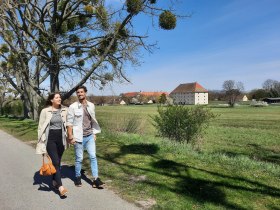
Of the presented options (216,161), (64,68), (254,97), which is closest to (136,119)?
(64,68)

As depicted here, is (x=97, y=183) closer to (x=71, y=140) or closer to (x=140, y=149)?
(x=71, y=140)

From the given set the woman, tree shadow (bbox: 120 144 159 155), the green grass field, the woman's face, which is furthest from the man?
tree shadow (bbox: 120 144 159 155)

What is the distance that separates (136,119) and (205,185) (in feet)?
37.7

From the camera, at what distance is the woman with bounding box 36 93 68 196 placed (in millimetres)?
6492

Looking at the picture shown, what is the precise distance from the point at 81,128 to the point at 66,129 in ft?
0.90

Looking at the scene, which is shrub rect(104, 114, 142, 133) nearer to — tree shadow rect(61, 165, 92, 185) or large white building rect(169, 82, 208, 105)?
tree shadow rect(61, 165, 92, 185)

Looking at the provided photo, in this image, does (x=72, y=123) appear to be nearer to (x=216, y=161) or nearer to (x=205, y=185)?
(x=205, y=185)

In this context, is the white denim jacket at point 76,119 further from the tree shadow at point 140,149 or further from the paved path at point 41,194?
the tree shadow at point 140,149

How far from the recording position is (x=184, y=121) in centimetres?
1242

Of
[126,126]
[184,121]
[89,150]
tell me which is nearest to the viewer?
[89,150]

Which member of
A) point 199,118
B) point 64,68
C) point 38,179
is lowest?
point 38,179

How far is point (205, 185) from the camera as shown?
6.57m

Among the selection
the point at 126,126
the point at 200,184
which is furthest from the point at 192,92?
the point at 200,184

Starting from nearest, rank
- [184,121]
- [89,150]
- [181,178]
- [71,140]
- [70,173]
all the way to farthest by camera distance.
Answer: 1. [71,140]
2. [89,150]
3. [181,178]
4. [70,173]
5. [184,121]
